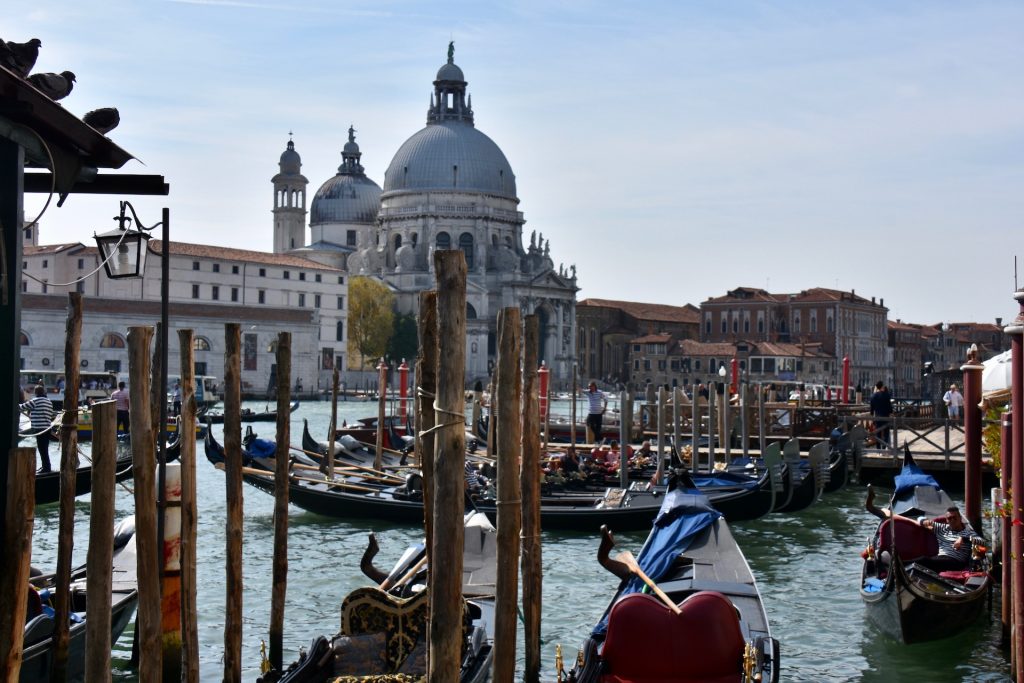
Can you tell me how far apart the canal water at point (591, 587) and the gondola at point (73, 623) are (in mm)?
425

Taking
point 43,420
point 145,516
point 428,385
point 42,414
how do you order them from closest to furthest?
point 145,516
point 428,385
point 43,420
point 42,414

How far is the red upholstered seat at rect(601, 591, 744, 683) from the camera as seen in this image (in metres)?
4.38

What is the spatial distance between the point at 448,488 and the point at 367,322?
43844mm

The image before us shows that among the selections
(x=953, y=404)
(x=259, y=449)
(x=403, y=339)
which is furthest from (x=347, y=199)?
(x=259, y=449)

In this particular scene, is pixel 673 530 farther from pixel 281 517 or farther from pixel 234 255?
pixel 234 255

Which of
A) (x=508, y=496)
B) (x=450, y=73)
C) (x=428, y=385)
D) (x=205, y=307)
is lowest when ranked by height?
(x=508, y=496)

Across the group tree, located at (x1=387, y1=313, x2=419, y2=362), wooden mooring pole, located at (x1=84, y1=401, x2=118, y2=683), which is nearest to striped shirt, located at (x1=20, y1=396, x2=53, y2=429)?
wooden mooring pole, located at (x1=84, y1=401, x2=118, y2=683)

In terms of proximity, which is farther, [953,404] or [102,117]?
[953,404]

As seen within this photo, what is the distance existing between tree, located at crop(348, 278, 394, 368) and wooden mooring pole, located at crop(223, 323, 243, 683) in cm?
4166

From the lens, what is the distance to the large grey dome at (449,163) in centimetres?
5272

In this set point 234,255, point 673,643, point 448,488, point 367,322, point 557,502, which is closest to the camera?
point 448,488

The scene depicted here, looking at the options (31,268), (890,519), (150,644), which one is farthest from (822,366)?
(150,644)

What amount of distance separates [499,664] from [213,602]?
148 inches

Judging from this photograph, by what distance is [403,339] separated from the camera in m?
48.6
